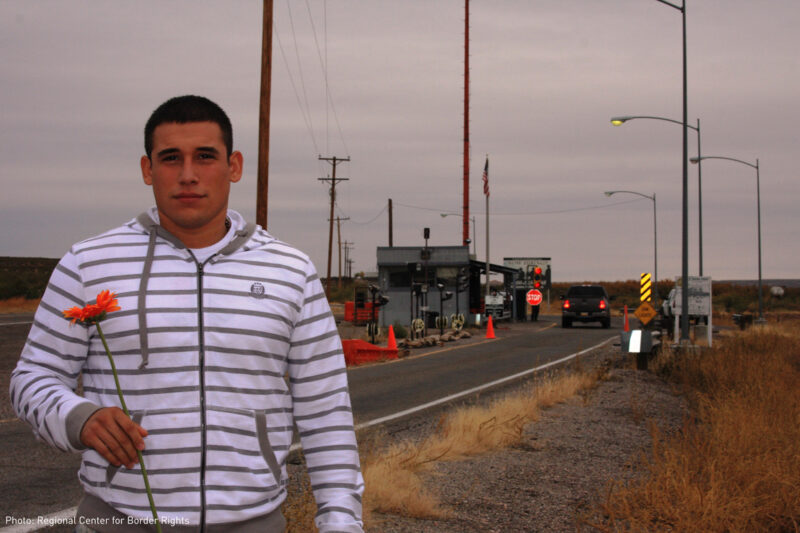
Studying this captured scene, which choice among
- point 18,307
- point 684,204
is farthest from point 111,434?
point 18,307

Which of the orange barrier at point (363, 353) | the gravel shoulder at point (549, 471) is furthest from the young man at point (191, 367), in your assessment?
the orange barrier at point (363, 353)

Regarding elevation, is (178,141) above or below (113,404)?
above

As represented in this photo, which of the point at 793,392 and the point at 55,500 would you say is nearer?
the point at 55,500

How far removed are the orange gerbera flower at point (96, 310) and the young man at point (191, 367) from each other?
106 millimetres

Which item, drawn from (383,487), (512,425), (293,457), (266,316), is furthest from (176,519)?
(512,425)

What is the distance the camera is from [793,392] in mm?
12289

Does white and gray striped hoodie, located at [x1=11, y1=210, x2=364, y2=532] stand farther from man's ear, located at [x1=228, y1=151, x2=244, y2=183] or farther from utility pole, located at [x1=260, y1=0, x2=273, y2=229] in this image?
utility pole, located at [x1=260, y1=0, x2=273, y2=229]

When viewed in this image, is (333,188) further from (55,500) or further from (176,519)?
(176,519)

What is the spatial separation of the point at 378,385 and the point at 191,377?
13850mm

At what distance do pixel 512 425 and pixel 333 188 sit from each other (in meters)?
58.5

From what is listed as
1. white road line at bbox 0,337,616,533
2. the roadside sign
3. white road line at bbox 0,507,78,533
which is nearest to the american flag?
white road line at bbox 0,337,616,533

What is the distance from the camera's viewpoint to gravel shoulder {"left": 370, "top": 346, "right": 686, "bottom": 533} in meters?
6.07

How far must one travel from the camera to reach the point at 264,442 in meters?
2.18

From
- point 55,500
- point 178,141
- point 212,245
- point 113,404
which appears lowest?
point 55,500
